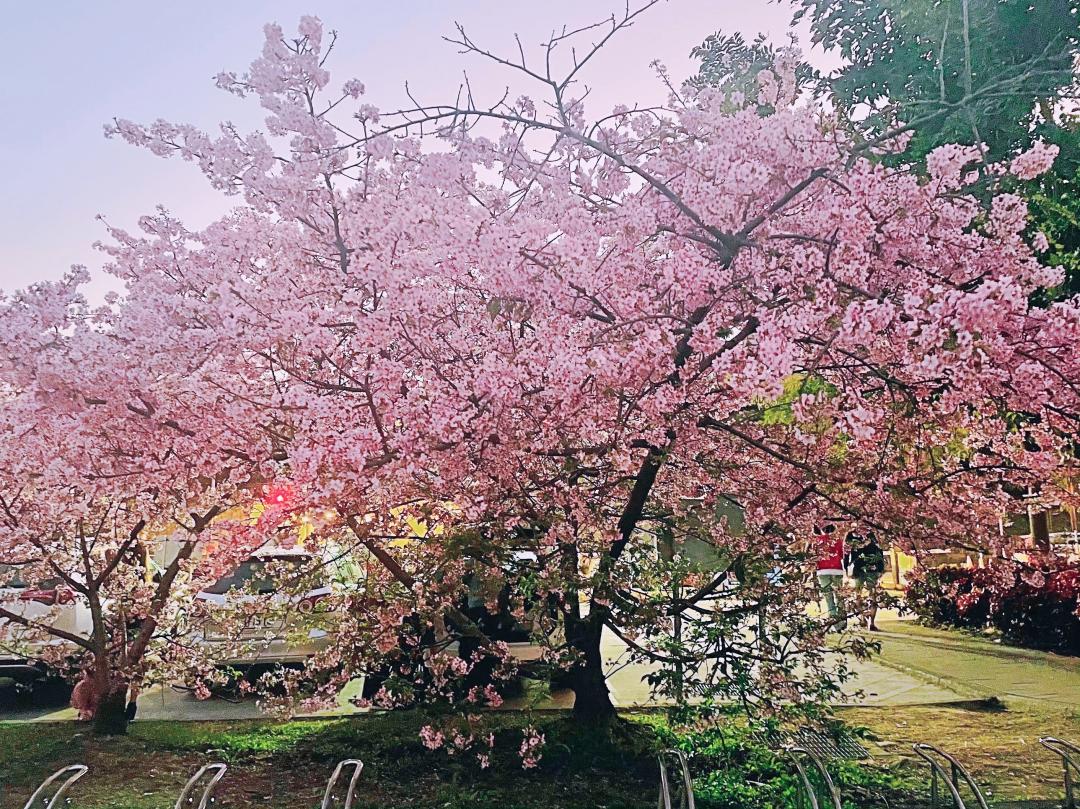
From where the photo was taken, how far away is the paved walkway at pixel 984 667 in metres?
8.45

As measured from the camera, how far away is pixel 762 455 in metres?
5.55

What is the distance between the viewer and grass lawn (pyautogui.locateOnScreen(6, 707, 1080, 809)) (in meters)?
5.04

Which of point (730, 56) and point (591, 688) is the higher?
point (730, 56)

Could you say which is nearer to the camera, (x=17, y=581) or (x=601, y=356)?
(x=601, y=356)

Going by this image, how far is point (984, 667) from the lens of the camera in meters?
10.1

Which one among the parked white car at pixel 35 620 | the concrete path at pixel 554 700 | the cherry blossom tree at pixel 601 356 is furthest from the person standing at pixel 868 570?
the parked white car at pixel 35 620

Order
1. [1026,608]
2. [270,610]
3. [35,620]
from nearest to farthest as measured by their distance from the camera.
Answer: [270,610]
[35,620]
[1026,608]

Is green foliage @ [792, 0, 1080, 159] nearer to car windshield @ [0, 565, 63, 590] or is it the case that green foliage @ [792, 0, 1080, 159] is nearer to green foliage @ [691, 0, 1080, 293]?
green foliage @ [691, 0, 1080, 293]

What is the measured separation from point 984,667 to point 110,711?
9012mm

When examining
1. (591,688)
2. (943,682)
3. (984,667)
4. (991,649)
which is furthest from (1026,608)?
(591,688)

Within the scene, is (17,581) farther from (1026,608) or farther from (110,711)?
(1026,608)

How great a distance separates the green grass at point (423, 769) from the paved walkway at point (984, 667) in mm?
3760

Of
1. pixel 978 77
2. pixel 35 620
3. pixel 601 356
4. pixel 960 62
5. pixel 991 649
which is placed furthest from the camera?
pixel 991 649

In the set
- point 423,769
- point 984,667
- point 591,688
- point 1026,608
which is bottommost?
point 423,769
